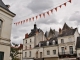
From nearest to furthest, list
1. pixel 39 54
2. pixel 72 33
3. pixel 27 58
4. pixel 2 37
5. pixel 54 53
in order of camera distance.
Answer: pixel 2 37, pixel 72 33, pixel 54 53, pixel 39 54, pixel 27 58

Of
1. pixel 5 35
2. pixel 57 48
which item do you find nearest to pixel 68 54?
pixel 57 48

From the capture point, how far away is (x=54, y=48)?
102 ft

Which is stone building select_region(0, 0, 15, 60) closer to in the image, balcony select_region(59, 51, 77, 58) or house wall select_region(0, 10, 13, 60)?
house wall select_region(0, 10, 13, 60)

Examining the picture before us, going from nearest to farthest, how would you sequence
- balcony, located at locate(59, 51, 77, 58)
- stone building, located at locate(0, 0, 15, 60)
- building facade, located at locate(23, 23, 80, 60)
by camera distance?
stone building, located at locate(0, 0, 15, 60) < balcony, located at locate(59, 51, 77, 58) < building facade, located at locate(23, 23, 80, 60)

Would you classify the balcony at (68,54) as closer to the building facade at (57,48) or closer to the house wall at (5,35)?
the building facade at (57,48)

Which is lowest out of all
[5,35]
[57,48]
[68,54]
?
[68,54]

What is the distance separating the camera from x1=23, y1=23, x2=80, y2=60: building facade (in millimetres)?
28228

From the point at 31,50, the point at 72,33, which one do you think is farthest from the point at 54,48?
the point at 31,50

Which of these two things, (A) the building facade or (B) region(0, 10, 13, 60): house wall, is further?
(A) the building facade

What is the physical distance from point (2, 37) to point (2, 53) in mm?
1360

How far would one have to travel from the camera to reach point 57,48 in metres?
30.5

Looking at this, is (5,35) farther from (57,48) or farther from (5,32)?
(57,48)

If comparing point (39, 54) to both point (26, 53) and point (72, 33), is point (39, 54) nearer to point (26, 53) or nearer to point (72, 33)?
point (26, 53)

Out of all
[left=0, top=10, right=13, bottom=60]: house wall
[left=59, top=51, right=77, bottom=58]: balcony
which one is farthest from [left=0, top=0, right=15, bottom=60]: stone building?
[left=59, top=51, right=77, bottom=58]: balcony
